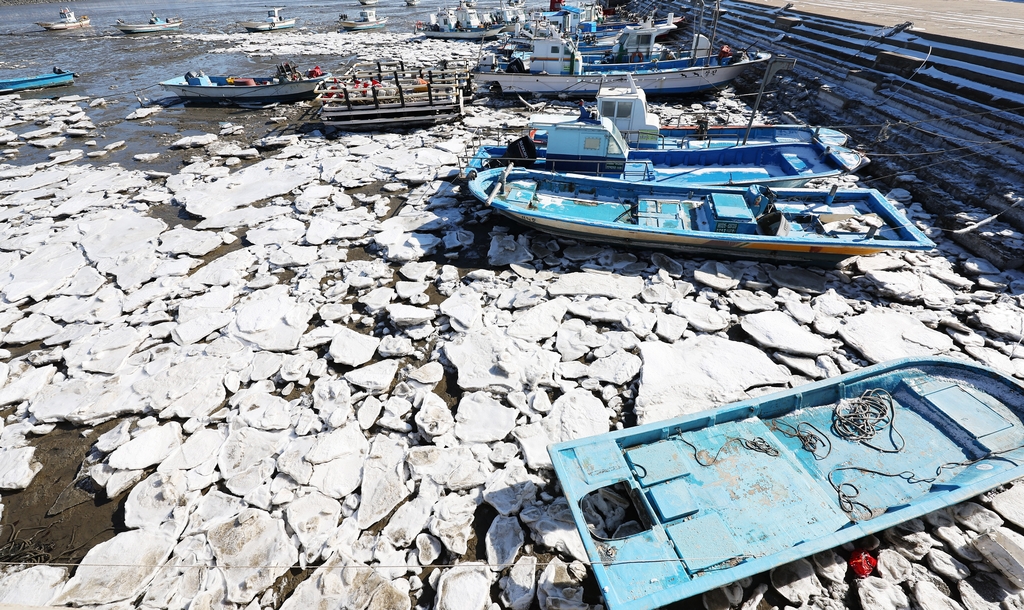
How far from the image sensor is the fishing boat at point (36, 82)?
787 inches

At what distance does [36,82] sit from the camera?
20.5 m

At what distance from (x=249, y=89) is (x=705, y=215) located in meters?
18.4

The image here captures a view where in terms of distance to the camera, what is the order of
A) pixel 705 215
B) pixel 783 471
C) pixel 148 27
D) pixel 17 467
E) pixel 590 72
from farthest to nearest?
pixel 148 27, pixel 590 72, pixel 705 215, pixel 17 467, pixel 783 471

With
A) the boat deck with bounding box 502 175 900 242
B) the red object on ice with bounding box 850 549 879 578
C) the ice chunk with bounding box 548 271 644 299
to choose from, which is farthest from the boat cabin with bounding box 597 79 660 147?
the red object on ice with bounding box 850 549 879 578

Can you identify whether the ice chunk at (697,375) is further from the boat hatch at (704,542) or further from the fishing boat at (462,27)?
the fishing boat at (462,27)

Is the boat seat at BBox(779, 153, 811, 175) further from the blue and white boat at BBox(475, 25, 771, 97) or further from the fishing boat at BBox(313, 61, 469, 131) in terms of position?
the fishing boat at BBox(313, 61, 469, 131)

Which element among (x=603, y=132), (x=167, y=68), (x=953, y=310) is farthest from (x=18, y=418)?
(x=167, y=68)

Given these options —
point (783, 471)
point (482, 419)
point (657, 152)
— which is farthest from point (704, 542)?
point (657, 152)

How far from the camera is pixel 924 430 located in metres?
4.75

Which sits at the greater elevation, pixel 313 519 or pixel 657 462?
pixel 657 462

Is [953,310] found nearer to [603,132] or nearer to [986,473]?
[986,473]

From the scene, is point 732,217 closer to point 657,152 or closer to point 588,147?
point 657,152

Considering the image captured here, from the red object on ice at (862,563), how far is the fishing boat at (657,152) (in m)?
6.93

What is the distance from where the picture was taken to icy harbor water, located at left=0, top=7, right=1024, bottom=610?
404cm
